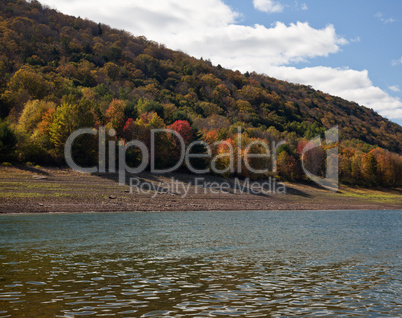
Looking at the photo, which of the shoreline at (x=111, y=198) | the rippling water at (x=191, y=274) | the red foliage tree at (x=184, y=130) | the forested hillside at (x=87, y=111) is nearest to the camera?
the rippling water at (x=191, y=274)

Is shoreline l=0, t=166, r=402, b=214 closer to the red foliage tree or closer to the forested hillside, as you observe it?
the forested hillside

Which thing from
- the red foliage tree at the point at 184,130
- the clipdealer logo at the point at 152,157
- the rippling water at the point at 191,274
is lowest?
the rippling water at the point at 191,274

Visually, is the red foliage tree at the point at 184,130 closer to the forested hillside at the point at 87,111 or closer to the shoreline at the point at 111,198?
the forested hillside at the point at 87,111

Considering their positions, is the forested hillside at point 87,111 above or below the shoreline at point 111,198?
above

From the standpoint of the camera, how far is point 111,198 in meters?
53.7

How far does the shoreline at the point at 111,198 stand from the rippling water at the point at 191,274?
15.2 metres

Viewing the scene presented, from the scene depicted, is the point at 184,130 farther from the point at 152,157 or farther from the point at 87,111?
the point at 87,111

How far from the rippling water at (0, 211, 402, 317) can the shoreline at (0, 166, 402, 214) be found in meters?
15.2

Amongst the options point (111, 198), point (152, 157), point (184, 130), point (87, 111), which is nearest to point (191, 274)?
point (111, 198)

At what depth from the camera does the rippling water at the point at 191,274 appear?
39.4 ft

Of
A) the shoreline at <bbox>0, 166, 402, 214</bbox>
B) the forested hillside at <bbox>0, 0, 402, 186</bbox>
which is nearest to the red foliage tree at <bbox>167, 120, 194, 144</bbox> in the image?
the forested hillside at <bbox>0, 0, 402, 186</bbox>

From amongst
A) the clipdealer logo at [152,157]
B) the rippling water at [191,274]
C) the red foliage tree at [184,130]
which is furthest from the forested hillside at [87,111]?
the rippling water at [191,274]

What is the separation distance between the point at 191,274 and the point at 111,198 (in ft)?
127

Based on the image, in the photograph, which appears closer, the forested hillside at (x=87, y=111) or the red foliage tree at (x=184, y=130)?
the forested hillside at (x=87, y=111)
